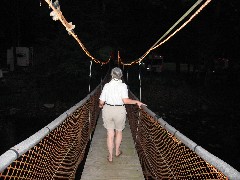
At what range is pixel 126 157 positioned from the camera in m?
4.31

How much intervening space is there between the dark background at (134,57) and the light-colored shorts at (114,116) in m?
12.5

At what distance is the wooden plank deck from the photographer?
3.63 metres

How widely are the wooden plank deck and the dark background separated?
11670 millimetres

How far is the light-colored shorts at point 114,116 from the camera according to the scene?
150 inches

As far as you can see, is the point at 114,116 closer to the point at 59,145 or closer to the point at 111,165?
the point at 111,165

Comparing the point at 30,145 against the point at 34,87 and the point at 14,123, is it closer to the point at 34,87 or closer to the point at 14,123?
the point at 14,123

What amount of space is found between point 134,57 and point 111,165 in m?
20.3

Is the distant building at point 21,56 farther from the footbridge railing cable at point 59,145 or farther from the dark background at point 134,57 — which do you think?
the footbridge railing cable at point 59,145

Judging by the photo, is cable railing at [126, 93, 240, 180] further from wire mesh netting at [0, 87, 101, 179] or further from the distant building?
the distant building

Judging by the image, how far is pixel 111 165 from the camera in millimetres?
3969

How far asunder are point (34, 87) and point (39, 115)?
4.90m

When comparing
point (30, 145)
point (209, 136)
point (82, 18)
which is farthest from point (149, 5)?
point (30, 145)

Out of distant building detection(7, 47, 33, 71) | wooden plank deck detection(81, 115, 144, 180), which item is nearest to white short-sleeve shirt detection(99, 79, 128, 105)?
wooden plank deck detection(81, 115, 144, 180)

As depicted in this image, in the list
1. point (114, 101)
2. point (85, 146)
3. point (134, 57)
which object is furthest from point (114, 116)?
point (134, 57)
